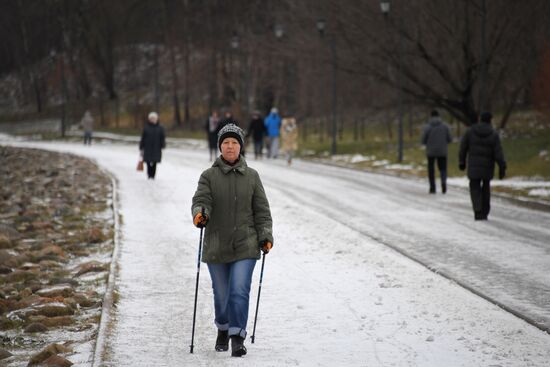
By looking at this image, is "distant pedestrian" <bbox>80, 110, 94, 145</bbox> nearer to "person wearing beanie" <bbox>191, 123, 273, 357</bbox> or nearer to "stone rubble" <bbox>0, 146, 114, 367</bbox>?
"stone rubble" <bbox>0, 146, 114, 367</bbox>

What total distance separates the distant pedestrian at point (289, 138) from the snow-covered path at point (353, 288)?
14.0 m

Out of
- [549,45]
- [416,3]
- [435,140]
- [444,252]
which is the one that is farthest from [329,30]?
[444,252]

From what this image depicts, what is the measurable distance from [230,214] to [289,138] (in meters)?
27.1

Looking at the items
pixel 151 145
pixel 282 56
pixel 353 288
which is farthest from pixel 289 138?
pixel 353 288

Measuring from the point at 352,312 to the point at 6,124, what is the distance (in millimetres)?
89896

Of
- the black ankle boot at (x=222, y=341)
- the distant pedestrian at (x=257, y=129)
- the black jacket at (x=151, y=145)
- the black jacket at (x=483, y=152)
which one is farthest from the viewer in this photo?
the distant pedestrian at (x=257, y=129)

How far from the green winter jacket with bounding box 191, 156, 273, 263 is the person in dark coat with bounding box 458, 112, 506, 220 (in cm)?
1029

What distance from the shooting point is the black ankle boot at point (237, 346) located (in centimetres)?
736

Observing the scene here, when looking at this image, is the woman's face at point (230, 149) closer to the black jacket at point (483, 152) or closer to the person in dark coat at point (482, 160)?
the person in dark coat at point (482, 160)

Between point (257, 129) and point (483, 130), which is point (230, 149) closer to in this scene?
point (483, 130)

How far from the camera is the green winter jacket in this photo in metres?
7.32

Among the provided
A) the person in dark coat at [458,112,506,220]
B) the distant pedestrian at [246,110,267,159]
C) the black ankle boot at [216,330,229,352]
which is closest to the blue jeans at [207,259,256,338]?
the black ankle boot at [216,330,229,352]

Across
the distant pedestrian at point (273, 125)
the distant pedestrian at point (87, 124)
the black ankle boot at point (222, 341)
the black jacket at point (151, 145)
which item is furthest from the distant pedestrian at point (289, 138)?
the black ankle boot at point (222, 341)

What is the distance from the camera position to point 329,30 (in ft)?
132
